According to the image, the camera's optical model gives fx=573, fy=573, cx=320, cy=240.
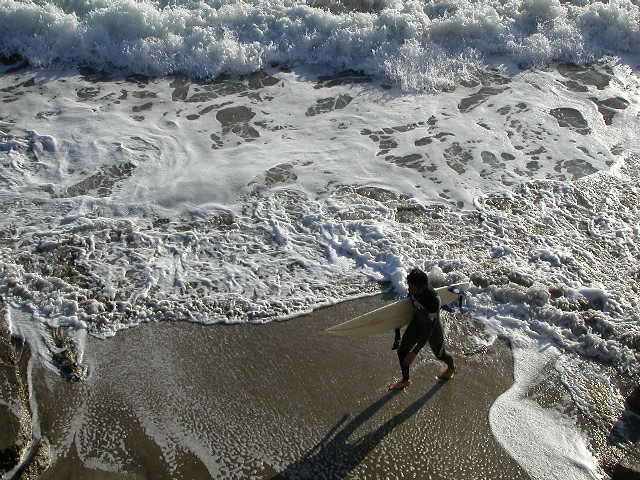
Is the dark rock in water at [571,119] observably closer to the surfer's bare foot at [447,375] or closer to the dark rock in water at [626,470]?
the surfer's bare foot at [447,375]

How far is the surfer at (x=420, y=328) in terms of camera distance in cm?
478

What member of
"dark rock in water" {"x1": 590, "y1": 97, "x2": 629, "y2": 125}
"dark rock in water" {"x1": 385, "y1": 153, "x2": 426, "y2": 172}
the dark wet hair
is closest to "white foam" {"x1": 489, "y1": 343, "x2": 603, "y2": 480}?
the dark wet hair

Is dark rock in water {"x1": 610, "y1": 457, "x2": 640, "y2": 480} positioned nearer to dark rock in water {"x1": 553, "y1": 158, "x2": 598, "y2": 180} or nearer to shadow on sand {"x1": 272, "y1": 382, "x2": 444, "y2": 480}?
shadow on sand {"x1": 272, "y1": 382, "x2": 444, "y2": 480}

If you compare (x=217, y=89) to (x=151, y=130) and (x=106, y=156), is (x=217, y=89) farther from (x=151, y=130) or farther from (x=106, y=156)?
(x=106, y=156)

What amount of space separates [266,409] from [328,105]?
6.61 metres

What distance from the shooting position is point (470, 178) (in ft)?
28.1

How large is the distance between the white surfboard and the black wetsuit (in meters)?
0.14

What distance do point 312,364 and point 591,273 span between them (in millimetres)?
3717

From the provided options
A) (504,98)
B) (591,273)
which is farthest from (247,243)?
(504,98)

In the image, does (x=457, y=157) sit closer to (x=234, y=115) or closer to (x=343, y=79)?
(x=343, y=79)

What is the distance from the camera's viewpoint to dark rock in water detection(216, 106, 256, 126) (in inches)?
382

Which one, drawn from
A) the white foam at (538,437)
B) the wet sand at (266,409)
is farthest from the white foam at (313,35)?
the white foam at (538,437)

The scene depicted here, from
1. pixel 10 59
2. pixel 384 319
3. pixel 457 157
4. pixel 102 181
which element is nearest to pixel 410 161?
pixel 457 157

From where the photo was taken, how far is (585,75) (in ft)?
38.3
